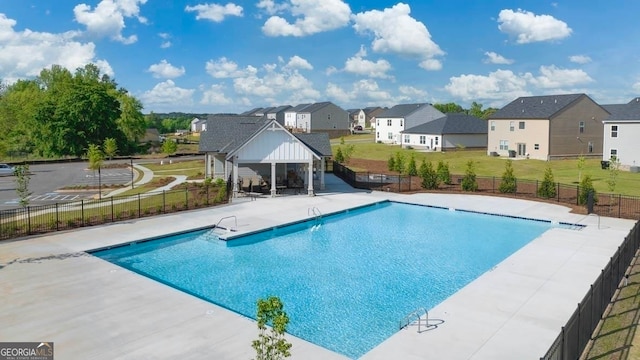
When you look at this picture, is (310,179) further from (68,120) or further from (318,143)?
(68,120)

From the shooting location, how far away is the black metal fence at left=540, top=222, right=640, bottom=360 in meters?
9.27

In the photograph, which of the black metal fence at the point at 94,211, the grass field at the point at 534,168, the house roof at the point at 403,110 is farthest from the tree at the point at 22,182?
the house roof at the point at 403,110

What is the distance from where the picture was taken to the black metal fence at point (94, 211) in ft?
75.7

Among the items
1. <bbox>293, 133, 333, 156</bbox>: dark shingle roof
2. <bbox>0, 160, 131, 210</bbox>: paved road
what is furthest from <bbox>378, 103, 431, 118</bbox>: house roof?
<bbox>0, 160, 131, 210</bbox>: paved road

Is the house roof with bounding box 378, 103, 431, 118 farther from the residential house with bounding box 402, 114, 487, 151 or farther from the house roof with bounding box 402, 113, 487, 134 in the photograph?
the house roof with bounding box 402, 113, 487, 134

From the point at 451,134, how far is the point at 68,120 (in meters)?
58.6

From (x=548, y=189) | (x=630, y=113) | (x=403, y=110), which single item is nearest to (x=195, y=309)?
(x=548, y=189)

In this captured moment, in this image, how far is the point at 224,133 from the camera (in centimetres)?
3853

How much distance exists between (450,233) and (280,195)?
13.3 m

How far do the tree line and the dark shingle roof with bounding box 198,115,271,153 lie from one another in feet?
139

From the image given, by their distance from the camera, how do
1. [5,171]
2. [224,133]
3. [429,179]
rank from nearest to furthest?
[429,179] < [224,133] < [5,171]

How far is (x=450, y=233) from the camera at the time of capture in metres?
25.3

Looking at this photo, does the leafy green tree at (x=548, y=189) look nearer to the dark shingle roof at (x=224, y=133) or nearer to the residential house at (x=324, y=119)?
the dark shingle roof at (x=224, y=133)

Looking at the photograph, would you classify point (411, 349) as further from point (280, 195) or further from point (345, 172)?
point (345, 172)
